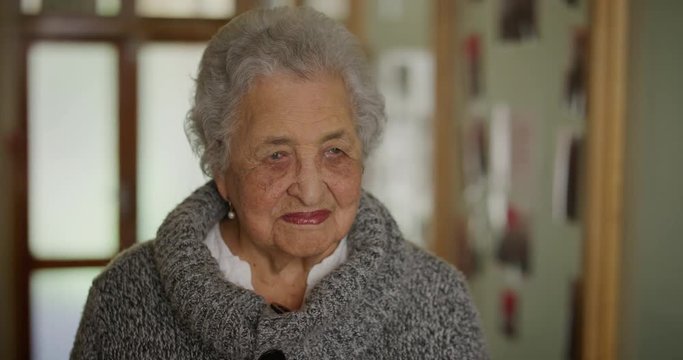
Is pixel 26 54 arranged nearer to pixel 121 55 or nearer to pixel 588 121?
pixel 121 55

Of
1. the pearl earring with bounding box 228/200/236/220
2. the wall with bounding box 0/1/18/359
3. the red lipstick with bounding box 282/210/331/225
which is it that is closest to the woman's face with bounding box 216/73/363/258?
the red lipstick with bounding box 282/210/331/225

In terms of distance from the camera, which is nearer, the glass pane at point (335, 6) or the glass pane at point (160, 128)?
the glass pane at point (160, 128)

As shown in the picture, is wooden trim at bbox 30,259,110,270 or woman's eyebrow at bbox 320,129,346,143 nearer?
woman's eyebrow at bbox 320,129,346,143

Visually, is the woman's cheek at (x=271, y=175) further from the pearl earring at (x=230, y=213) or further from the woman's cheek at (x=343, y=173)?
the pearl earring at (x=230, y=213)

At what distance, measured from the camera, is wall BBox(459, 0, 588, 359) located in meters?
3.16

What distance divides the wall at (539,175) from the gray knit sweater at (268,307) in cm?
153

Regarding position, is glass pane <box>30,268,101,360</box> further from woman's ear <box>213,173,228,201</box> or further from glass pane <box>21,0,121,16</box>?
woman's ear <box>213,173,228,201</box>

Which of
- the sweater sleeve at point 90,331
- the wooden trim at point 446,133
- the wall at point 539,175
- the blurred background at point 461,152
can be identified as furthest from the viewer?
the wooden trim at point 446,133

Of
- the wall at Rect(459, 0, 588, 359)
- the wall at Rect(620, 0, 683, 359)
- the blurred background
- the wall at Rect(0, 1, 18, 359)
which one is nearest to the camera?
the wall at Rect(620, 0, 683, 359)

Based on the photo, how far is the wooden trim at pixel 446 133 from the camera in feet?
14.8

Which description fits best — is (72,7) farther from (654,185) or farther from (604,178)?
(654,185)

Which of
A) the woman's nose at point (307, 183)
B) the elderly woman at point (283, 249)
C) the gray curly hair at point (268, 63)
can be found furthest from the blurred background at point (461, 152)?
the woman's nose at point (307, 183)

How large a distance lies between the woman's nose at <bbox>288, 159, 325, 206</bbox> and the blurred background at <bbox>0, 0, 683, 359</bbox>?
4.70 ft

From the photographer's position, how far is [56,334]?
17.4 ft
